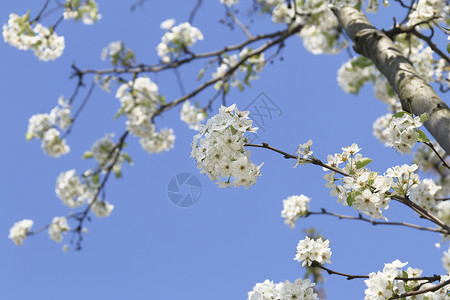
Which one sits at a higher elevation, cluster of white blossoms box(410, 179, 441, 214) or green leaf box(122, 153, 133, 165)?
green leaf box(122, 153, 133, 165)

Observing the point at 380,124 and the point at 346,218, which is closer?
the point at 346,218

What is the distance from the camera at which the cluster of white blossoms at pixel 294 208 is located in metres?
Result: 3.44

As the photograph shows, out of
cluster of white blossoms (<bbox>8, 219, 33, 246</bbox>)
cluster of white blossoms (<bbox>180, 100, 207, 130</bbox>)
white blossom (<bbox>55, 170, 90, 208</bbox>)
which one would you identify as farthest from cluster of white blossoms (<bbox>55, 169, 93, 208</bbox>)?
cluster of white blossoms (<bbox>180, 100, 207, 130</bbox>)

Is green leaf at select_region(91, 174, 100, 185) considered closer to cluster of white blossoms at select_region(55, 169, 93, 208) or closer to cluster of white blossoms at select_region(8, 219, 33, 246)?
cluster of white blossoms at select_region(55, 169, 93, 208)

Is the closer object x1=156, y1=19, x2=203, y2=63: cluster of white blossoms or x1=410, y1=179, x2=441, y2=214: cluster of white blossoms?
x1=410, y1=179, x2=441, y2=214: cluster of white blossoms

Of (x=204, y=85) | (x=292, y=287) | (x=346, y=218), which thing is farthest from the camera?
(x=204, y=85)

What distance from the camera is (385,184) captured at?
1551 mm

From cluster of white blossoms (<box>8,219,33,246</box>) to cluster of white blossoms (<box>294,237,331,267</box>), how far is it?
5644 millimetres

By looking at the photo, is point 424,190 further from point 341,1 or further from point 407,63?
point 341,1

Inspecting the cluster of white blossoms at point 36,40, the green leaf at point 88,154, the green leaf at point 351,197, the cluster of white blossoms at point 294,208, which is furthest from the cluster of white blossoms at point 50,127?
the green leaf at point 351,197

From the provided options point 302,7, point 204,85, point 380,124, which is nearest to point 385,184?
point 204,85

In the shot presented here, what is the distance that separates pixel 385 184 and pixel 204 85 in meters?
3.25

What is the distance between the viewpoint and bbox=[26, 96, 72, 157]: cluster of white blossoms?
5910mm

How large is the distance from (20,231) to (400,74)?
20.0 ft
